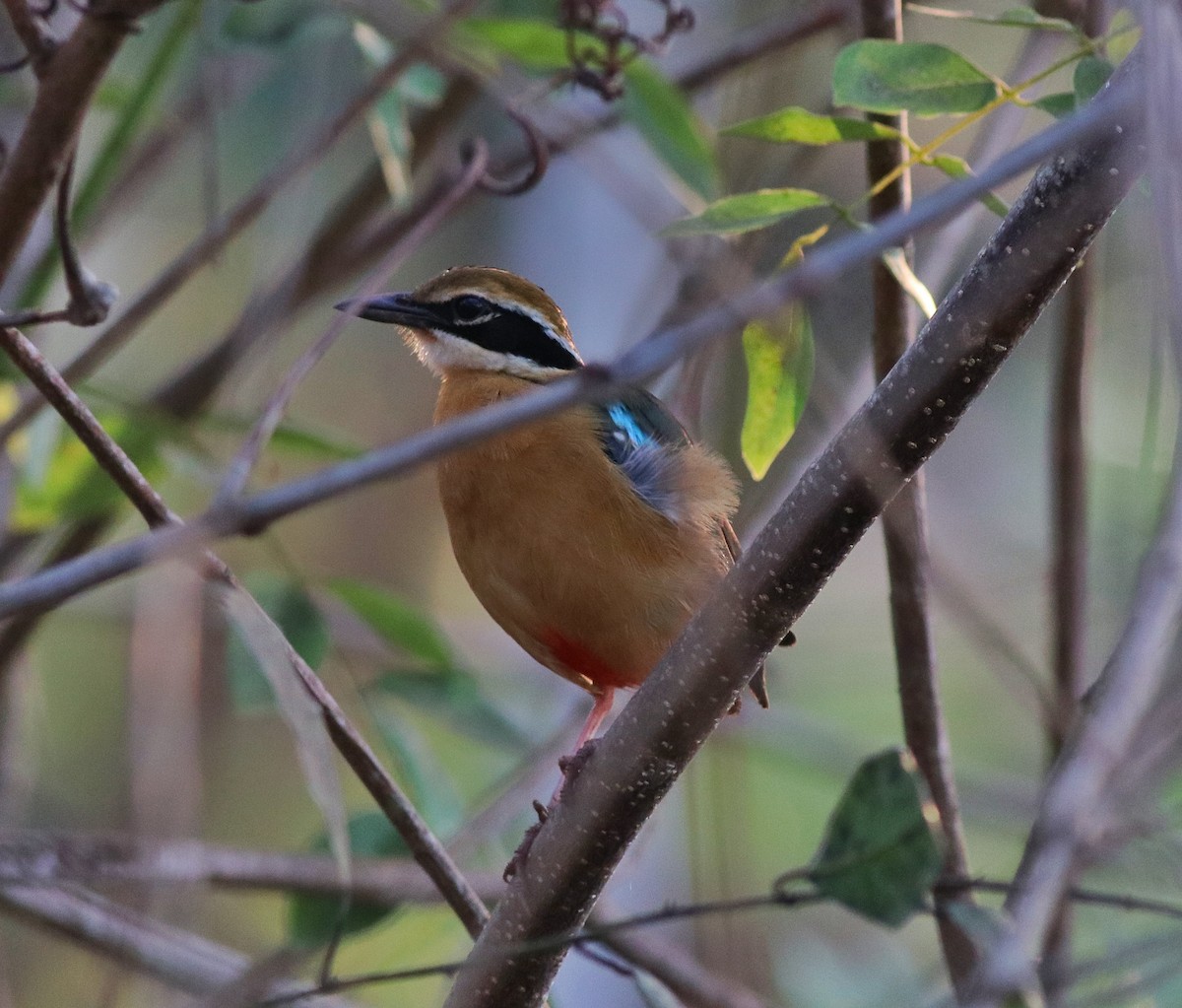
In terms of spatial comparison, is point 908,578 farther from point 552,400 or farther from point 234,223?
point 552,400

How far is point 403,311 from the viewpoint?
4.85m

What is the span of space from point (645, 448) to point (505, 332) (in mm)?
847

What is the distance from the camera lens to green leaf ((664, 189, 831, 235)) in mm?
3089

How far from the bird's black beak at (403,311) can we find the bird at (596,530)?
31 cm

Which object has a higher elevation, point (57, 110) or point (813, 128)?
point (813, 128)

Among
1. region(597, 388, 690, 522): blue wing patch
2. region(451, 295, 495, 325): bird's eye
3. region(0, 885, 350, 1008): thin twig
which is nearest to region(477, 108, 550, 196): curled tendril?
region(451, 295, 495, 325): bird's eye

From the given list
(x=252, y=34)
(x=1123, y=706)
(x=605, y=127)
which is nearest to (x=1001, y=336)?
(x=1123, y=706)

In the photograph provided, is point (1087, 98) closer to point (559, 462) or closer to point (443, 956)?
point (559, 462)

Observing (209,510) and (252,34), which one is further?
(252,34)

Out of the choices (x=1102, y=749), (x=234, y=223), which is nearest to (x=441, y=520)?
(x=234, y=223)

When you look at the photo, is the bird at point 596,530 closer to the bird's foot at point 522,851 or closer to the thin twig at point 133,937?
the bird's foot at point 522,851

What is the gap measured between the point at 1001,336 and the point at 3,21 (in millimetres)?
4133

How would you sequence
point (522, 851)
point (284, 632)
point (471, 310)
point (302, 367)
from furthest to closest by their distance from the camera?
point (471, 310)
point (284, 632)
point (522, 851)
point (302, 367)

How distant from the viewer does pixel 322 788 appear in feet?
9.17
